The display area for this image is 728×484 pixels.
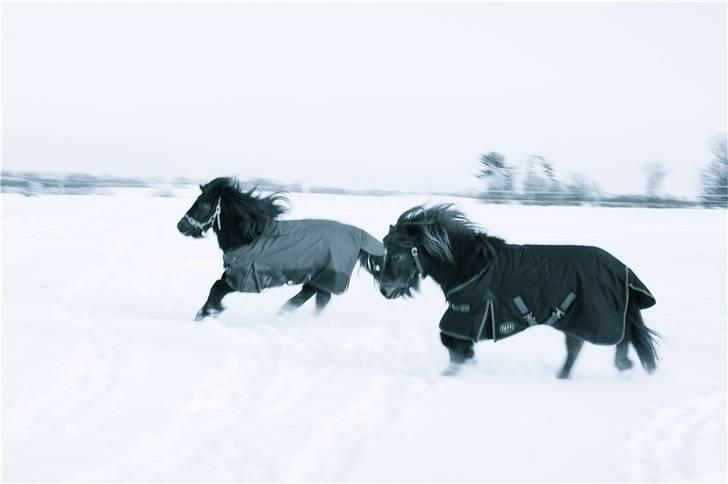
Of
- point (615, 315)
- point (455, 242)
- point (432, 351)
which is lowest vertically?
point (432, 351)

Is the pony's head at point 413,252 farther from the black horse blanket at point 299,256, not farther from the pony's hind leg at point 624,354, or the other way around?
the black horse blanket at point 299,256

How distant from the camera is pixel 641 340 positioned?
19.7 ft

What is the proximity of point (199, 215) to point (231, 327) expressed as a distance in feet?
4.15

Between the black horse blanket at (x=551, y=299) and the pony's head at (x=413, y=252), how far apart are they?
0.39 m

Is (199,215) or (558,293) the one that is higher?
(199,215)

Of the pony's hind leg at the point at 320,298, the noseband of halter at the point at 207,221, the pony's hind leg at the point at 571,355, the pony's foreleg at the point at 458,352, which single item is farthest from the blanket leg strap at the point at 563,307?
the noseband of halter at the point at 207,221

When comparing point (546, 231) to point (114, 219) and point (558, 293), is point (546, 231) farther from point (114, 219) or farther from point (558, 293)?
point (558, 293)

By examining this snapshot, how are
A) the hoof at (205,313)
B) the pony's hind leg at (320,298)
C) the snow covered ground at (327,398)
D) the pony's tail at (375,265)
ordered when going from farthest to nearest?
the pony's hind leg at (320,298), the hoof at (205,313), the pony's tail at (375,265), the snow covered ground at (327,398)

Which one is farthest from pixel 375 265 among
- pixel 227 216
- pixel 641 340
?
pixel 641 340

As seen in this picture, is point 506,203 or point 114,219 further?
point 506,203

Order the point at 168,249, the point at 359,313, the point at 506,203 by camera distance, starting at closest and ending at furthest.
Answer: the point at 359,313
the point at 168,249
the point at 506,203

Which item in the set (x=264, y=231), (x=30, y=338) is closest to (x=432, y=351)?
(x=264, y=231)

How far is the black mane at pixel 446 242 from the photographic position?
6066 millimetres

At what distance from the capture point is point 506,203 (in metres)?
27.0
